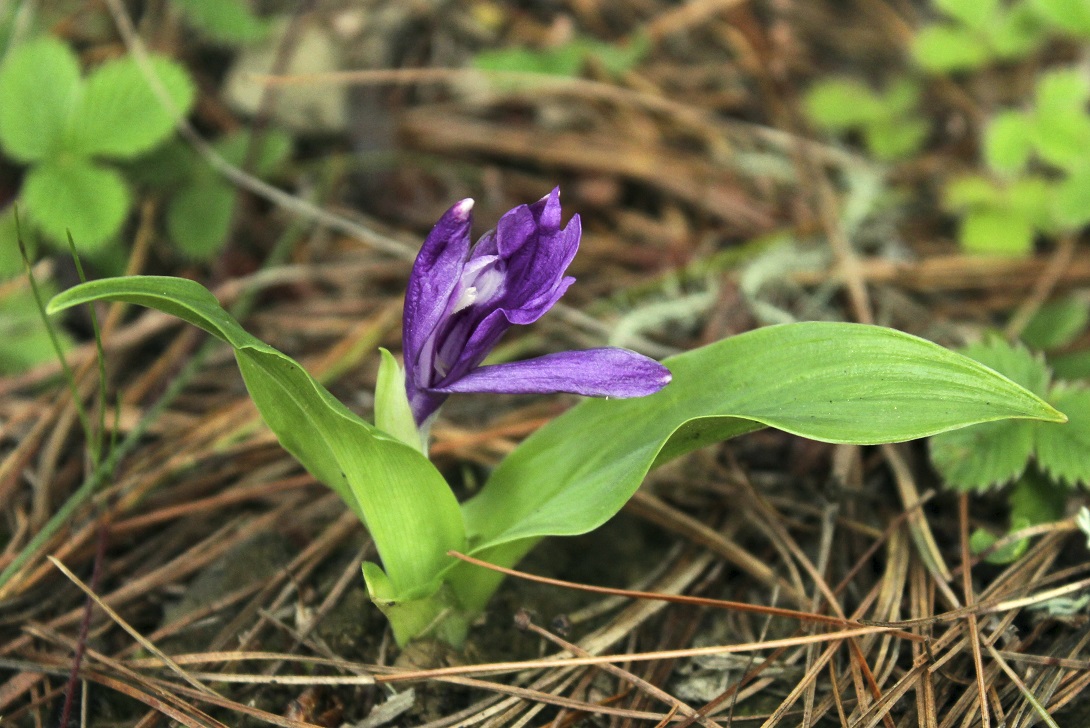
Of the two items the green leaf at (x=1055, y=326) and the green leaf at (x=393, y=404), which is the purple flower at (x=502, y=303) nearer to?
the green leaf at (x=393, y=404)

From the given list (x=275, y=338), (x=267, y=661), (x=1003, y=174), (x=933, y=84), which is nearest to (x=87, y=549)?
(x=267, y=661)

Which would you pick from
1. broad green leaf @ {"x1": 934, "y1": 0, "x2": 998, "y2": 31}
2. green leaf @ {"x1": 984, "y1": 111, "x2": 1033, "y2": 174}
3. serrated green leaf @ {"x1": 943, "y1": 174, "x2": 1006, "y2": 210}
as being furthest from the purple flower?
broad green leaf @ {"x1": 934, "y1": 0, "x2": 998, "y2": 31}

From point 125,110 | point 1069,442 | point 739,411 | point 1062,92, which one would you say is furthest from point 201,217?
point 1062,92

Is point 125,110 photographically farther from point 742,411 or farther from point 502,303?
point 742,411

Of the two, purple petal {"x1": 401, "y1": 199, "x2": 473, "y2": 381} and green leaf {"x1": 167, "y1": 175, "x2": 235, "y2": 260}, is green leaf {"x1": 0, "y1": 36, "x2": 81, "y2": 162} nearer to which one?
green leaf {"x1": 167, "y1": 175, "x2": 235, "y2": 260}

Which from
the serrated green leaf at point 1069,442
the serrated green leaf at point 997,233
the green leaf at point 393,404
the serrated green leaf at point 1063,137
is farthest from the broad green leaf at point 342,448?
the serrated green leaf at point 1063,137
